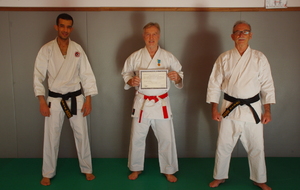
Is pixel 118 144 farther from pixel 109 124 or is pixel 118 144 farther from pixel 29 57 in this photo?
pixel 29 57

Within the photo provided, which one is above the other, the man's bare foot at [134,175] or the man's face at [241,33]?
the man's face at [241,33]

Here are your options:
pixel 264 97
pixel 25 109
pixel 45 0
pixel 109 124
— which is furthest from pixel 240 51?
pixel 25 109

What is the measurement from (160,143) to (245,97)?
0.94 meters

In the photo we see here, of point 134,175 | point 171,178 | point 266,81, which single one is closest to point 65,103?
point 134,175

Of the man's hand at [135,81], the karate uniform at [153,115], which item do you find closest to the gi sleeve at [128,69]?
the karate uniform at [153,115]

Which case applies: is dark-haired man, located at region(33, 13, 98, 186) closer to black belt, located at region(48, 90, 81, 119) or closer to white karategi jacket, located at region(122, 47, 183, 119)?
black belt, located at region(48, 90, 81, 119)

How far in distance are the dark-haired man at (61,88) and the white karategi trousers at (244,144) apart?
1.28 m

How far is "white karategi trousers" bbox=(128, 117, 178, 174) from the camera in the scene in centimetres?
268

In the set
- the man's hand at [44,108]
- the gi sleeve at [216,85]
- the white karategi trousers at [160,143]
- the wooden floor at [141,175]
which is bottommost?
the wooden floor at [141,175]

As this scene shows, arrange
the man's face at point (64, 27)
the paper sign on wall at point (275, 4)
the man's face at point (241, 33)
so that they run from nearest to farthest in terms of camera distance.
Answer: the man's face at point (241, 33), the man's face at point (64, 27), the paper sign on wall at point (275, 4)

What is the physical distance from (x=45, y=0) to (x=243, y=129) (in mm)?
2521

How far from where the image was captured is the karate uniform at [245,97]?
7.88 ft

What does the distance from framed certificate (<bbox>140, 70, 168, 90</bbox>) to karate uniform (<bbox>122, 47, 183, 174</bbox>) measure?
0.20 ft

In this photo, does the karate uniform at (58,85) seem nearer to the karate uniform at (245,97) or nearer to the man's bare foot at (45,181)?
the man's bare foot at (45,181)
